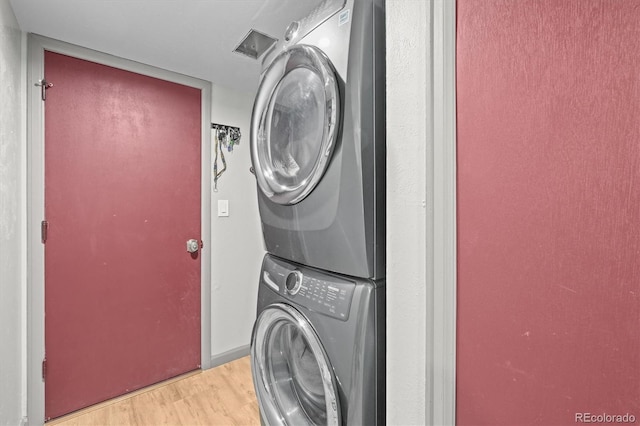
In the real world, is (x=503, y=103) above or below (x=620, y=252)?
above

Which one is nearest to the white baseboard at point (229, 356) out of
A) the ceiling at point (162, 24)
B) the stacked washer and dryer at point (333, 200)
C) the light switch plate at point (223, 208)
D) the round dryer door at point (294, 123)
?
the light switch plate at point (223, 208)

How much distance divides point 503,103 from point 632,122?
0.62 feet

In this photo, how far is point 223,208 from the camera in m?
2.17

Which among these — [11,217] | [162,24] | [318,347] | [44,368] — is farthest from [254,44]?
[44,368]

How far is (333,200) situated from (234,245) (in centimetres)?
159

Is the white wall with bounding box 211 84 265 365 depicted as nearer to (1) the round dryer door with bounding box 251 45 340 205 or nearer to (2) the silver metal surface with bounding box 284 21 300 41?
(1) the round dryer door with bounding box 251 45 340 205

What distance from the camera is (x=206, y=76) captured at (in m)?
1.99

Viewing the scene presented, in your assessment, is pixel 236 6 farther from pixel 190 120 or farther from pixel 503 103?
pixel 503 103

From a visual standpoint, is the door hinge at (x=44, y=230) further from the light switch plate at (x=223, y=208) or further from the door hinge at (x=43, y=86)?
the light switch plate at (x=223, y=208)

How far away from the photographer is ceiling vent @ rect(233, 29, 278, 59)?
150 cm

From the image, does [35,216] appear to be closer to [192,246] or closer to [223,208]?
[192,246]

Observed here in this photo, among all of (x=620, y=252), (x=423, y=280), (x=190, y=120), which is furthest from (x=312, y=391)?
(x=190, y=120)

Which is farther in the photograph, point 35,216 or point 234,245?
point 234,245

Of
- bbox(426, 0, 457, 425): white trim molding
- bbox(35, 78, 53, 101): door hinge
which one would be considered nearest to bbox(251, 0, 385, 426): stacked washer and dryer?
bbox(426, 0, 457, 425): white trim molding
